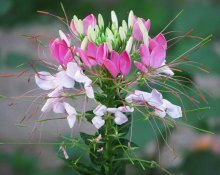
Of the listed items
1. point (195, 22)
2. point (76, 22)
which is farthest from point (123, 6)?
point (76, 22)

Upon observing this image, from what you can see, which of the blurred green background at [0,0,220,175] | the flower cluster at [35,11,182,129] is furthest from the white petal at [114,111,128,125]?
the blurred green background at [0,0,220,175]

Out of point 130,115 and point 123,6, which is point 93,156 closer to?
point 130,115

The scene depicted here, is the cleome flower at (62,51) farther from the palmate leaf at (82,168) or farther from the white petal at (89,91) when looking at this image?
the palmate leaf at (82,168)

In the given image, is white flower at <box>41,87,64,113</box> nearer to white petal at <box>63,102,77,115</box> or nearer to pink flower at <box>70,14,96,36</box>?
white petal at <box>63,102,77,115</box>

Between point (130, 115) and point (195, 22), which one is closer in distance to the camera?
point (130, 115)

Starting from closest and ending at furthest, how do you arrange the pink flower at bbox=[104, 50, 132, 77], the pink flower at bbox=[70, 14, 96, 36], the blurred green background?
the pink flower at bbox=[104, 50, 132, 77], the pink flower at bbox=[70, 14, 96, 36], the blurred green background

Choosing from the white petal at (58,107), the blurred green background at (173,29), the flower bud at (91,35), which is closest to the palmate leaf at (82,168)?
the white petal at (58,107)
